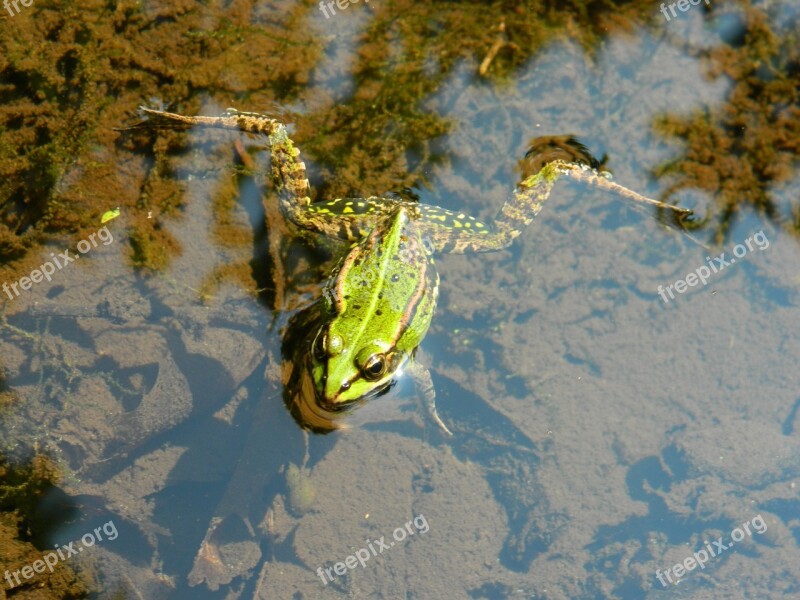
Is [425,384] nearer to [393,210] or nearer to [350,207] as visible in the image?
[393,210]

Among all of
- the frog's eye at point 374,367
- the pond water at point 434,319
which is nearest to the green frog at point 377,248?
the frog's eye at point 374,367

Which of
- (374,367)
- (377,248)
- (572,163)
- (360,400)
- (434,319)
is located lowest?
(360,400)

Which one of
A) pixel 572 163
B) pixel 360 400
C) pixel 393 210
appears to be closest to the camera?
pixel 360 400

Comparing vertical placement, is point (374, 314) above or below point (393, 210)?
below

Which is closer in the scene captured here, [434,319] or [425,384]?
[425,384]

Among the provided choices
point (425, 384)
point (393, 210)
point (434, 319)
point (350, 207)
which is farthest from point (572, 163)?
point (425, 384)

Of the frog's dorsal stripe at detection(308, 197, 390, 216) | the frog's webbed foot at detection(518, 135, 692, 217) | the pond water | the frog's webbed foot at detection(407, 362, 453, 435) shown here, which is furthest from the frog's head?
Answer: the frog's webbed foot at detection(518, 135, 692, 217)

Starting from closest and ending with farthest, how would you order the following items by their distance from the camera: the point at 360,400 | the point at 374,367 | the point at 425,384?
the point at 374,367 → the point at 360,400 → the point at 425,384
